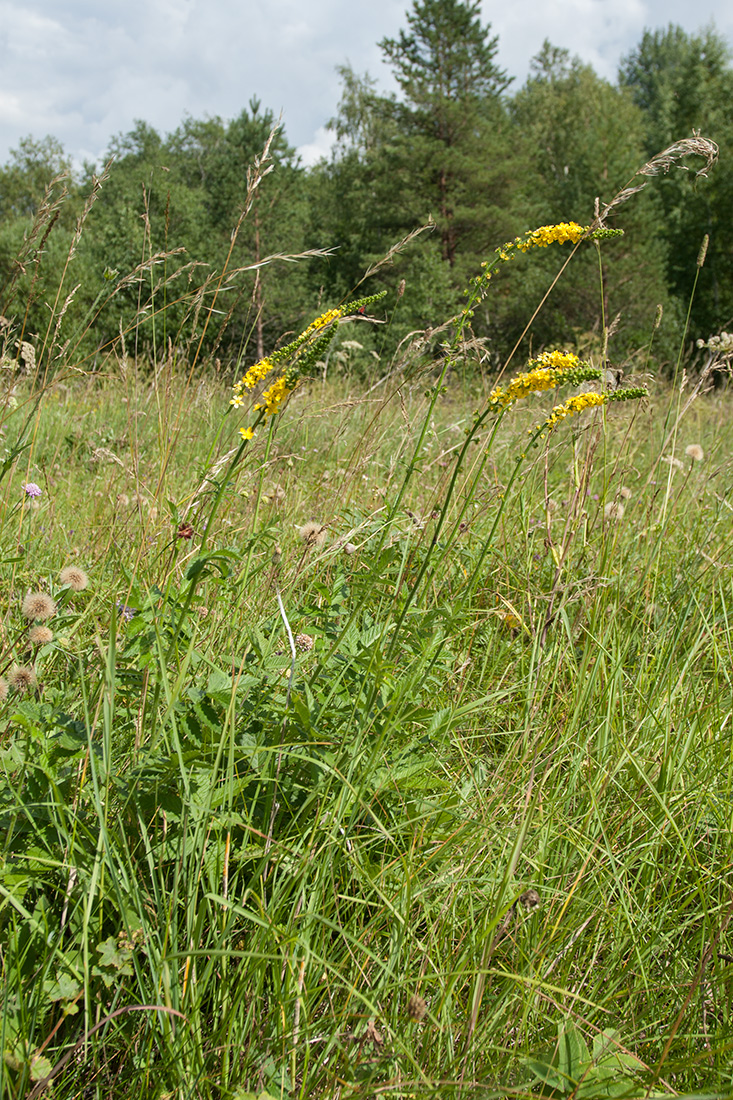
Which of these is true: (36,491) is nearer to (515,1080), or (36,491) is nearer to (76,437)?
(76,437)

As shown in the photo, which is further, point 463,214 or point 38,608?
point 463,214

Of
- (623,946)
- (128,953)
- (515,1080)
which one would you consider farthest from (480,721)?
(128,953)

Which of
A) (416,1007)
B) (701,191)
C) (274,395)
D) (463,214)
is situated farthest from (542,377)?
(701,191)

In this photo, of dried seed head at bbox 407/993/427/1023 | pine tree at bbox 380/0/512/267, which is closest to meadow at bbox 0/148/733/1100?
dried seed head at bbox 407/993/427/1023

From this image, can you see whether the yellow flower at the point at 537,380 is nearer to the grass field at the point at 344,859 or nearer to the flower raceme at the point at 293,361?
the grass field at the point at 344,859

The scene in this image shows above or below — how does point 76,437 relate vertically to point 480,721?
above

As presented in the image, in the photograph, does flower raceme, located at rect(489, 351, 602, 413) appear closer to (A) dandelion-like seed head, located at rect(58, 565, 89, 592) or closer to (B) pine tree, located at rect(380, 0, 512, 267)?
(A) dandelion-like seed head, located at rect(58, 565, 89, 592)

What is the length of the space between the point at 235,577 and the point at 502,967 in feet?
3.26

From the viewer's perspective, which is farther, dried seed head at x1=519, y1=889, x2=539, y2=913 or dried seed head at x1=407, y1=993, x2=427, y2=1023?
dried seed head at x1=519, y1=889, x2=539, y2=913

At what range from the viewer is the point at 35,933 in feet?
2.93

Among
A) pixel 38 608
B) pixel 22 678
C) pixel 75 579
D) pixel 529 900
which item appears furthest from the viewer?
pixel 75 579

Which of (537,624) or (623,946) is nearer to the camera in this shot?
(623,946)

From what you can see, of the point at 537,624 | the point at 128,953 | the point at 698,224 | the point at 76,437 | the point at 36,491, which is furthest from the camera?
the point at 698,224

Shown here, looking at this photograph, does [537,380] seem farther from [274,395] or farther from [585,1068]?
[585,1068]
